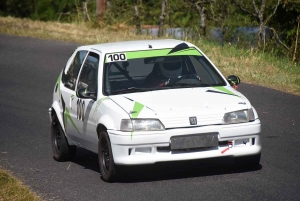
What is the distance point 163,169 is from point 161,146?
107cm

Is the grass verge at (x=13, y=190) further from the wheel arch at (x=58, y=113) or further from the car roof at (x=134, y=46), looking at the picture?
the car roof at (x=134, y=46)

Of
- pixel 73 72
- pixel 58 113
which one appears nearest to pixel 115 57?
pixel 73 72

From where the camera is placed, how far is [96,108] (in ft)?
30.7

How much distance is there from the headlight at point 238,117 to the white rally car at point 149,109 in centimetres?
1

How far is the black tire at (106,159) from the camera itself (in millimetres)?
8805

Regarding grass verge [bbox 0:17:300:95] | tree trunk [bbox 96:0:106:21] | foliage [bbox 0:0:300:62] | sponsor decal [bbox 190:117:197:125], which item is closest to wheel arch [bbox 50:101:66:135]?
sponsor decal [bbox 190:117:197:125]

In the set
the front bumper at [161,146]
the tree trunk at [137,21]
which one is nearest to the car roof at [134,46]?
the front bumper at [161,146]

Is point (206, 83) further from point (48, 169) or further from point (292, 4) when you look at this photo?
point (292, 4)

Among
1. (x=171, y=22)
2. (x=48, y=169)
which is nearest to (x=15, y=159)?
Answer: (x=48, y=169)

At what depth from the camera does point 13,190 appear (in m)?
8.66

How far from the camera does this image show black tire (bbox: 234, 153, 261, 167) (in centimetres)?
901

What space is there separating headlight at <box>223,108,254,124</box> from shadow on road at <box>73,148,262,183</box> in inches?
15.9

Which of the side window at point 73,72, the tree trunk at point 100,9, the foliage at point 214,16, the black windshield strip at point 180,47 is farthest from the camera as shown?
the tree trunk at point 100,9

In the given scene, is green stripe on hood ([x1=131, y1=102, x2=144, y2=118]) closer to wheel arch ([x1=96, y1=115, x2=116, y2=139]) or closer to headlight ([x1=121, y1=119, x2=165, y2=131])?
headlight ([x1=121, y1=119, x2=165, y2=131])
